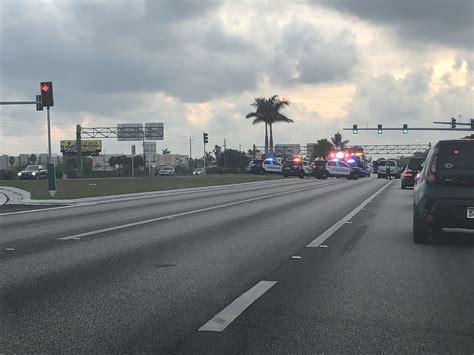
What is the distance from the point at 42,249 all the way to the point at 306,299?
5.70m

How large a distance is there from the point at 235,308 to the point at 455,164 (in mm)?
5764

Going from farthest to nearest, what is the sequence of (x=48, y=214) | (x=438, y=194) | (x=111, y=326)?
(x=48, y=214)
(x=438, y=194)
(x=111, y=326)

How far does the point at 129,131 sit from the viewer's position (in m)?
101

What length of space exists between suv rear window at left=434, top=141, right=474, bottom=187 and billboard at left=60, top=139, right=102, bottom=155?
134m

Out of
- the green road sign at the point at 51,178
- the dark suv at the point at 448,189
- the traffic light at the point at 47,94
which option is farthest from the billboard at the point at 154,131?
the dark suv at the point at 448,189

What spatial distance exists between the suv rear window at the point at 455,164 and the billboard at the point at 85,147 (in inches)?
5263

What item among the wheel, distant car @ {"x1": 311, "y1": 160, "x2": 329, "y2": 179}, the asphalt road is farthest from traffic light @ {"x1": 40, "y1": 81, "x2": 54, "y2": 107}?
distant car @ {"x1": 311, "y1": 160, "x2": 329, "y2": 179}

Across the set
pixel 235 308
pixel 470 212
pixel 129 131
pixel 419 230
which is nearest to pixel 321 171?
pixel 419 230

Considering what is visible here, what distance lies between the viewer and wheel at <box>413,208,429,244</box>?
10102 millimetres

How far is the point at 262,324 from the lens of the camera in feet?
17.6

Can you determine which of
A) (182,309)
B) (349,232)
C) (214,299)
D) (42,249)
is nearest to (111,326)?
(182,309)

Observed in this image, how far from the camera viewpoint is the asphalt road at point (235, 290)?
16.2ft

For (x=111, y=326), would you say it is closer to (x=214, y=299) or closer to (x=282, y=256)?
(x=214, y=299)

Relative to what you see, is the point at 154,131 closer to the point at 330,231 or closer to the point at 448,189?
the point at 330,231
